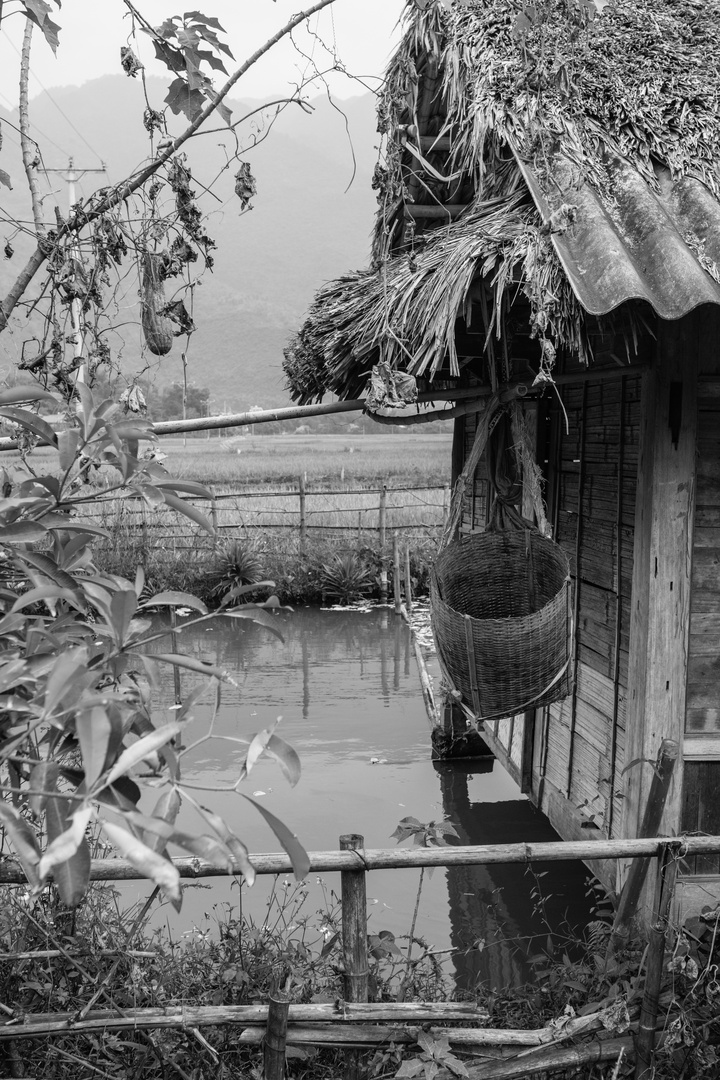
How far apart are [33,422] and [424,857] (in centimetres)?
161

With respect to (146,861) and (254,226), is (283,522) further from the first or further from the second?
(254,226)

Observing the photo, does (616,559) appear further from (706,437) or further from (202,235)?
(202,235)

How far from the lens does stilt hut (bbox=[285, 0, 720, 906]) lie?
312cm

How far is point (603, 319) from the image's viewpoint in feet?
10.0

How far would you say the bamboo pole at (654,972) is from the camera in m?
2.65

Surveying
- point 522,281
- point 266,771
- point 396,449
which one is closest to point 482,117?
point 522,281

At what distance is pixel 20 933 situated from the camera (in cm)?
314

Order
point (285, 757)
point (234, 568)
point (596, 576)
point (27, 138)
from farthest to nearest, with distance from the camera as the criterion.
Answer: point (234, 568), point (596, 576), point (27, 138), point (285, 757)

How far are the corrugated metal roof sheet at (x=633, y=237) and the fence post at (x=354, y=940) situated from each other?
71.8 inches

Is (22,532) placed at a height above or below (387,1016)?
above

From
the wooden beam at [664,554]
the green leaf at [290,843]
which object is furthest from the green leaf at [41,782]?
the wooden beam at [664,554]

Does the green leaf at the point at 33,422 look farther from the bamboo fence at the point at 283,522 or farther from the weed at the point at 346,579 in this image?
the bamboo fence at the point at 283,522

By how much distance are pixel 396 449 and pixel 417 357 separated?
45431 millimetres

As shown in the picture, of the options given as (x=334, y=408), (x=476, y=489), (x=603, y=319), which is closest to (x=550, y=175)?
(x=603, y=319)
